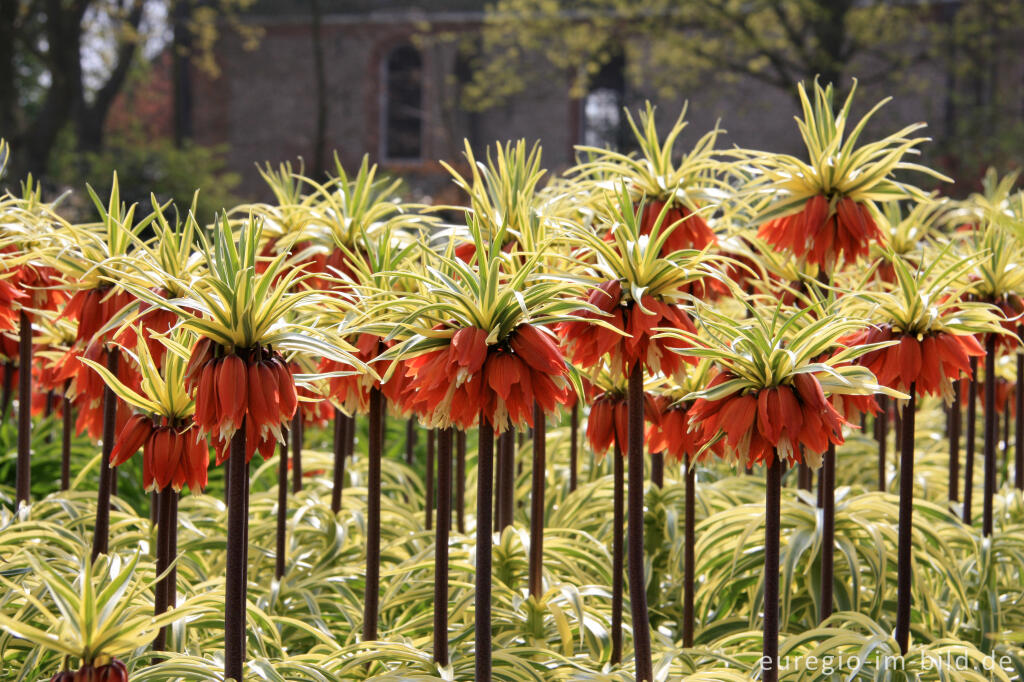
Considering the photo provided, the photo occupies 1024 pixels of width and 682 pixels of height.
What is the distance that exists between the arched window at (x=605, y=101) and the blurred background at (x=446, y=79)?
56 millimetres

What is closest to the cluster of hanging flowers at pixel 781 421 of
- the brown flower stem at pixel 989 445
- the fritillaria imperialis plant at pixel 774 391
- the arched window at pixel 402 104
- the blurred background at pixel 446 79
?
the fritillaria imperialis plant at pixel 774 391

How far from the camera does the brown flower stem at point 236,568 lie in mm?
2223

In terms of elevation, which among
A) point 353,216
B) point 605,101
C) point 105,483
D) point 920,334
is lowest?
point 105,483

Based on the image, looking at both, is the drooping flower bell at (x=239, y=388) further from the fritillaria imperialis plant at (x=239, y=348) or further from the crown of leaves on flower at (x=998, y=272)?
the crown of leaves on flower at (x=998, y=272)

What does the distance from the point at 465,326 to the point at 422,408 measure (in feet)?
1.25

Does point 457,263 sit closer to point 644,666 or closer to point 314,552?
point 644,666

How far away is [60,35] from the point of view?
1602cm

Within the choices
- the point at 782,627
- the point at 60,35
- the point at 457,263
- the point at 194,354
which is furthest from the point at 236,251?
the point at 60,35

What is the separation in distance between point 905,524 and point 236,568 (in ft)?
6.17

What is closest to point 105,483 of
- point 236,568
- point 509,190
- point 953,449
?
point 236,568

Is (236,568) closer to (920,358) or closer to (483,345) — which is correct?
(483,345)

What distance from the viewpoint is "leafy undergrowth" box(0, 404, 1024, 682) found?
267cm

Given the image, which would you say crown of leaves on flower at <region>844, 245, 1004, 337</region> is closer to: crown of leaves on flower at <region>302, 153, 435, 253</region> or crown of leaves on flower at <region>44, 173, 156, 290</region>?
crown of leaves on flower at <region>302, 153, 435, 253</region>

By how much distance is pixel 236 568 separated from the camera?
7.41ft
